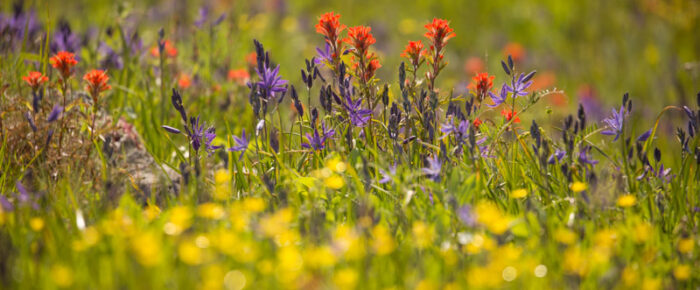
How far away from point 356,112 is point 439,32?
1.63ft

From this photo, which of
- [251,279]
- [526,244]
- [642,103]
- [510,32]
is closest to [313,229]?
[251,279]

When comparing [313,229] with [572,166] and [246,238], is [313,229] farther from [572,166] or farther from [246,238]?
[572,166]

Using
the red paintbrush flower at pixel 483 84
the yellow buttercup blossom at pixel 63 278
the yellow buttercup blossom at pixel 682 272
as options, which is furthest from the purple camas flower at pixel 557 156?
the yellow buttercup blossom at pixel 63 278

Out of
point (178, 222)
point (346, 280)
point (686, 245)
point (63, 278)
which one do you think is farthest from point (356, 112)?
point (63, 278)

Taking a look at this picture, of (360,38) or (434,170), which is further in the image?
(360,38)

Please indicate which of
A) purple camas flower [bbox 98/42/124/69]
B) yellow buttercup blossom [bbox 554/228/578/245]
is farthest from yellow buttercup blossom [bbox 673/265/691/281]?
purple camas flower [bbox 98/42/124/69]

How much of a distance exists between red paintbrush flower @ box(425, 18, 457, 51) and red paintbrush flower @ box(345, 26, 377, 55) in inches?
10.1

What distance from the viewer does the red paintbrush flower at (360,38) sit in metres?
2.65

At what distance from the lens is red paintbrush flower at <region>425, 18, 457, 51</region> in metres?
2.71

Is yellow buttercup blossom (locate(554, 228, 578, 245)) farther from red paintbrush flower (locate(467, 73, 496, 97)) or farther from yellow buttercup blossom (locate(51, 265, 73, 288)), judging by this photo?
yellow buttercup blossom (locate(51, 265, 73, 288))

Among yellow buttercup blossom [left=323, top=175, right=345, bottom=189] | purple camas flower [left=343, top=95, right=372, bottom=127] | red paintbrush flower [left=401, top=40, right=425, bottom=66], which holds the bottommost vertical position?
yellow buttercup blossom [left=323, top=175, right=345, bottom=189]

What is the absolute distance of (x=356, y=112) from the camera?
278 centimetres

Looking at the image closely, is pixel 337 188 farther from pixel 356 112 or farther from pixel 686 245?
pixel 686 245

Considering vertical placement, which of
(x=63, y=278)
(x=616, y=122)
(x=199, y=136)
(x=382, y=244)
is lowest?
(x=63, y=278)
